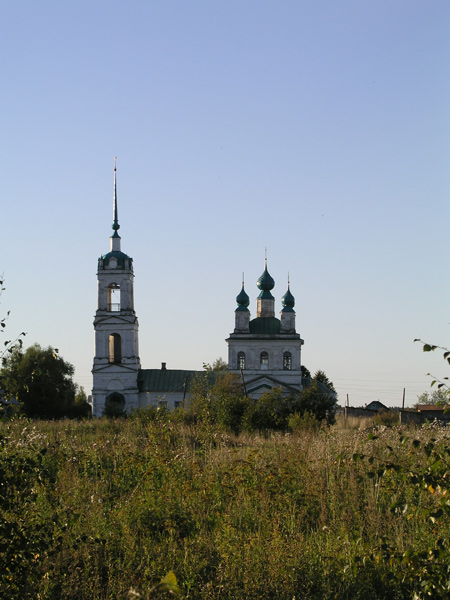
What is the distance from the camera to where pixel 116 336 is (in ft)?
203

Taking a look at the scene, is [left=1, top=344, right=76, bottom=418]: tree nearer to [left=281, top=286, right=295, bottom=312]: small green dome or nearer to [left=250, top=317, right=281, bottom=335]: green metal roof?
[left=250, top=317, right=281, bottom=335]: green metal roof

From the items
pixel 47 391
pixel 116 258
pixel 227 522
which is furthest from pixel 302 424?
pixel 116 258

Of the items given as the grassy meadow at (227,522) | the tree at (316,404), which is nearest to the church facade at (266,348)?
the tree at (316,404)

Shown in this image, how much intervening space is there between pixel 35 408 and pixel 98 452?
145ft

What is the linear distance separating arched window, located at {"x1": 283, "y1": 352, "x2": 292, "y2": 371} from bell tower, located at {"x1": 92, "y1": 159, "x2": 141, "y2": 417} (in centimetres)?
1150

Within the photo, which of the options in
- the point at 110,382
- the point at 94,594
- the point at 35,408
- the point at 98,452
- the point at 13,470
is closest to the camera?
the point at 13,470

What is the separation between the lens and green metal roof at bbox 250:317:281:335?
210ft

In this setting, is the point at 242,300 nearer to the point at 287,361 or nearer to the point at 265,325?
the point at 265,325

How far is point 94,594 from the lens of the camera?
274 inches

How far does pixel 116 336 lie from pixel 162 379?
5.40 metres

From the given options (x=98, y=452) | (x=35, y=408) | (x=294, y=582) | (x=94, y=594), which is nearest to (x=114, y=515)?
(x=94, y=594)

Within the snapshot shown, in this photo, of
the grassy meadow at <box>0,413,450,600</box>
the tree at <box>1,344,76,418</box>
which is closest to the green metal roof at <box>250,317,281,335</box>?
the tree at <box>1,344,76,418</box>

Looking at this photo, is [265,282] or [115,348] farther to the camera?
[265,282]

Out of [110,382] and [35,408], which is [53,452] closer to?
[35,408]
